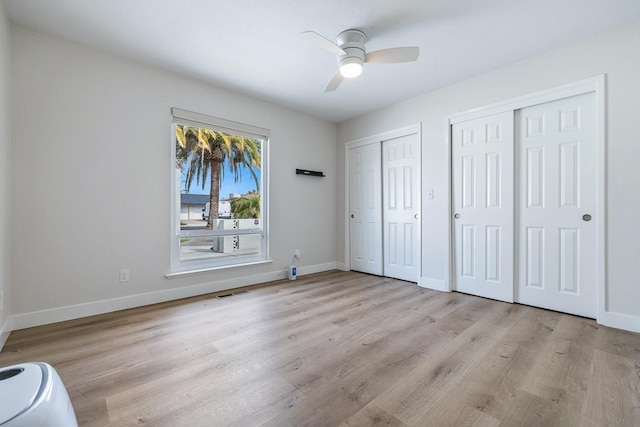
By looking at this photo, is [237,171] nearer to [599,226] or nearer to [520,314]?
[520,314]

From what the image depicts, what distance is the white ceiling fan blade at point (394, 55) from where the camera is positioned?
86.8 inches

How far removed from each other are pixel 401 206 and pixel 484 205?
3.68 ft

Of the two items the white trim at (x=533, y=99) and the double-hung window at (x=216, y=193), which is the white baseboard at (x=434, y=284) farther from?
the double-hung window at (x=216, y=193)

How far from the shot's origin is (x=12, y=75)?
2340mm

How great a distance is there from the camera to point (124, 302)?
283 cm

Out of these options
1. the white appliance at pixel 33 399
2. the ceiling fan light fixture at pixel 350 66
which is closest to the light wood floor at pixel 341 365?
the white appliance at pixel 33 399

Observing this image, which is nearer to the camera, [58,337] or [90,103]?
[58,337]

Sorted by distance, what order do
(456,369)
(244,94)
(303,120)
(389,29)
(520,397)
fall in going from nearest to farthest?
(520,397), (456,369), (389,29), (244,94), (303,120)

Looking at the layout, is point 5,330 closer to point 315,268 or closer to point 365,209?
point 315,268

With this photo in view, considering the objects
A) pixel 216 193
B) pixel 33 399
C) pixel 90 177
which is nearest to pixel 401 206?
pixel 216 193

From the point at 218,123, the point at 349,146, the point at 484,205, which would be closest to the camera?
the point at 484,205

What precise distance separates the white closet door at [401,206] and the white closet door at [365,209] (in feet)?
0.38

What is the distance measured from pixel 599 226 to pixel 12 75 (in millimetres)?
5236

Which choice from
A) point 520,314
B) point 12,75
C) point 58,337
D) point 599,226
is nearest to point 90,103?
point 12,75
